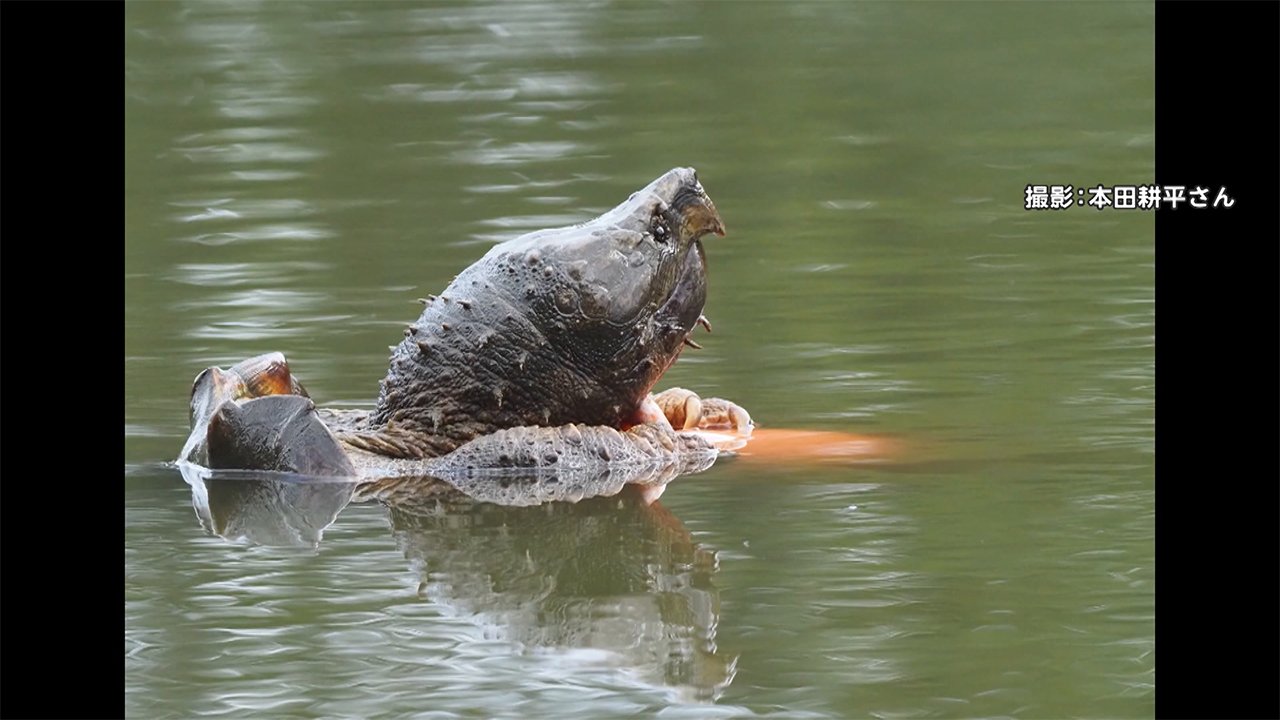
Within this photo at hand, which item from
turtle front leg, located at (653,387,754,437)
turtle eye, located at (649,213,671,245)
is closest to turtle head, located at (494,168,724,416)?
turtle eye, located at (649,213,671,245)

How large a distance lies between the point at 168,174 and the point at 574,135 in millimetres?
2696

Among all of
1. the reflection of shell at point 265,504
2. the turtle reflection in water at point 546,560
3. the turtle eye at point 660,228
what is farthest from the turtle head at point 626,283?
the reflection of shell at point 265,504

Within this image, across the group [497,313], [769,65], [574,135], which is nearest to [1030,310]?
[497,313]

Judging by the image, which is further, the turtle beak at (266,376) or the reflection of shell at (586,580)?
the turtle beak at (266,376)

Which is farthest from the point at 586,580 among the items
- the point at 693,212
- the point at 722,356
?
the point at 722,356

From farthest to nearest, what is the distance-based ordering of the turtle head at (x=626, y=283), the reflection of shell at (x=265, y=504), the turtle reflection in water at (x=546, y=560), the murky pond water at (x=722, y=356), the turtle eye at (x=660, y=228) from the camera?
1. the turtle eye at (x=660, y=228)
2. the turtle head at (x=626, y=283)
3. the reflection of shell at (x=265, y=504)
4. the turtle reflection in water at (x=546, y=560)
5. the murky pond water at (x=722, y=356)

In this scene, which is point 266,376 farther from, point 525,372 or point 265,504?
point 525,372

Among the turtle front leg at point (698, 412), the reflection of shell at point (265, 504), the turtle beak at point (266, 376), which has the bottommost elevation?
the reflection of shell at point (265, 504)

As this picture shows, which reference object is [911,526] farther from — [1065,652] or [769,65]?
[769,65]

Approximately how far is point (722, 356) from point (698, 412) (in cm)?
115

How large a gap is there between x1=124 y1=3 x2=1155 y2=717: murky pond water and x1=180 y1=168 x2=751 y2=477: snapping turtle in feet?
0.87

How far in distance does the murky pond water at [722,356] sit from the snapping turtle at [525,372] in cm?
26

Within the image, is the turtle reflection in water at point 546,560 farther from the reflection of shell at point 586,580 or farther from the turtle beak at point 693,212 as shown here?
the turtle beak at point 693,212

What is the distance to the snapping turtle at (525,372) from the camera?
296 inches
